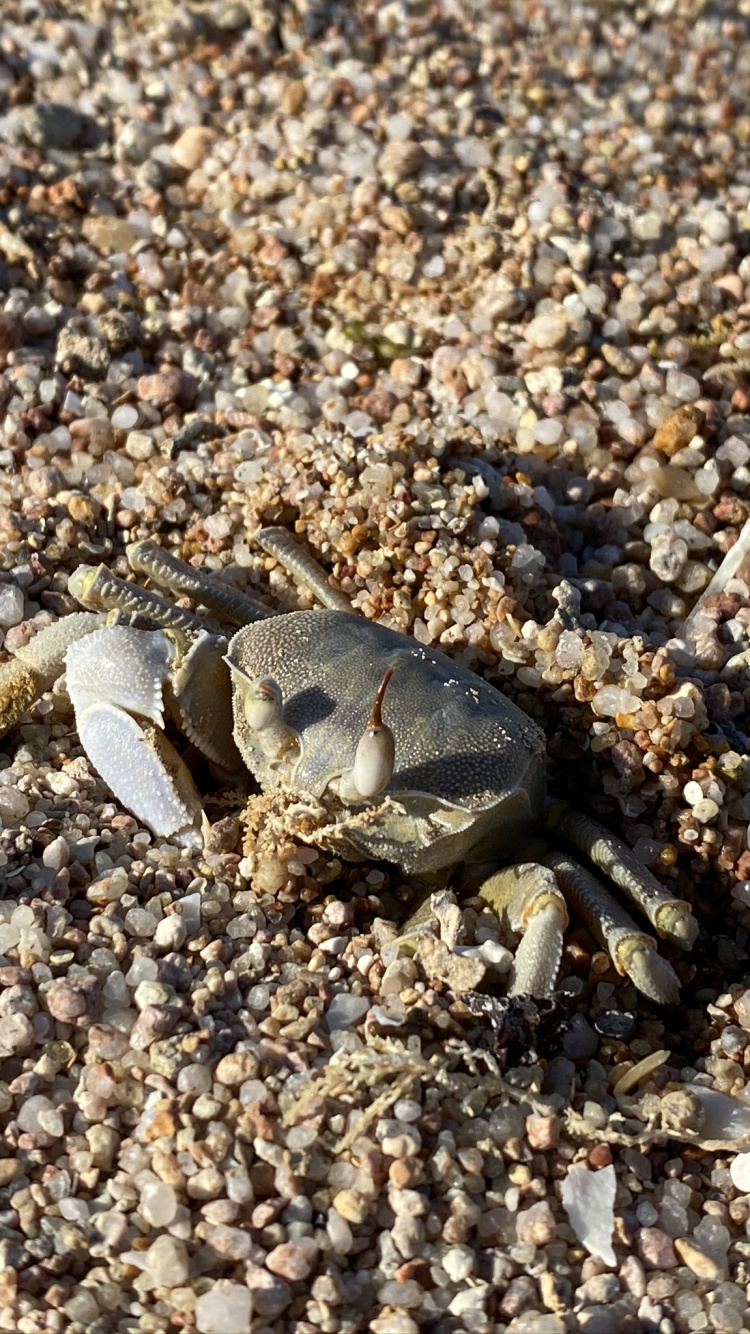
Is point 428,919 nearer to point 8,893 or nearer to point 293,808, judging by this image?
point 293,808

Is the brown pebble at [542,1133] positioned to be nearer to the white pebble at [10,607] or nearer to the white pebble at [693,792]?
the white pebble at [693,792]

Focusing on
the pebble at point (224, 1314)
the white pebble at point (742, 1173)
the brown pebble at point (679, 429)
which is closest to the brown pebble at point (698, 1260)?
the white pebble at point (742, 1173)

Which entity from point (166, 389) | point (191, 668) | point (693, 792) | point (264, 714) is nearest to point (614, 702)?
point (693, 792)

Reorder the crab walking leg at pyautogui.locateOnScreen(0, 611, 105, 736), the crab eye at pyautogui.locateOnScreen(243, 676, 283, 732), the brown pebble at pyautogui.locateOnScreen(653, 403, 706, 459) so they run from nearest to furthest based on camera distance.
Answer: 1. the crab eye at pyautogui.locateOnScreen(243, 676, 283, 732)
2. the crab walking leg at pyautogui.locateOnScreen(0, 611, 105, 736)
3. the brown pebble at pyautogui.locateOnScreen(653, 403, 706, 459)

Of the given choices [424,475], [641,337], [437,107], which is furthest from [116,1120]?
[437,107]

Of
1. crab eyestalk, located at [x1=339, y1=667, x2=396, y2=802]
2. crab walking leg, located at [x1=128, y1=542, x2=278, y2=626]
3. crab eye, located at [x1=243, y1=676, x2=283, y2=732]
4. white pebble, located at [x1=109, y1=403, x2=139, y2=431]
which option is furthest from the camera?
white pebble, located at [x1=109, y1=403, x2=139, y2=431]

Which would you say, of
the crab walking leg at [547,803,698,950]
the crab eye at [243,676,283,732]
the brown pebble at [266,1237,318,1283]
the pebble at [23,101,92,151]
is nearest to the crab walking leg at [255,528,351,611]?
the crab eye at [243,676,283,732]

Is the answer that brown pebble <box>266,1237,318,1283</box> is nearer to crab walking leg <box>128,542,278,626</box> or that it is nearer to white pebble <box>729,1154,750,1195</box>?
white pebble <box>729,1154,750,1195</box>
